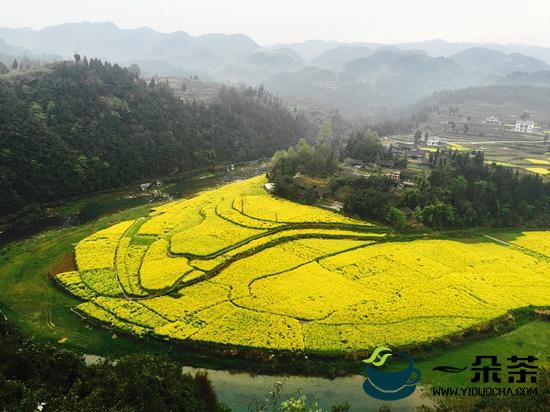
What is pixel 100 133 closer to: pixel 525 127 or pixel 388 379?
pixel 388 379

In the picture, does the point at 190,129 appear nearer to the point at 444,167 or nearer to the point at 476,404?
the point at 444,167

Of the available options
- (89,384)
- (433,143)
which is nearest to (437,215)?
(89,384)

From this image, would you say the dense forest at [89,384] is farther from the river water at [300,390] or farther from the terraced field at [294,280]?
the terraced field at [294,280]

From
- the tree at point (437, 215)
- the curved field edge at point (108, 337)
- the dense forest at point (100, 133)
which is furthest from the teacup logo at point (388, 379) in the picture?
the dense forest at point (100, 133)

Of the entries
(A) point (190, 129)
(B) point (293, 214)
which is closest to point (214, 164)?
(A) point (190, 129)

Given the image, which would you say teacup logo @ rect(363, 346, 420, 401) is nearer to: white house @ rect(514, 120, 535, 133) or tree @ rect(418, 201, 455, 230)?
tree @ rect(418, 201, 455, 230)

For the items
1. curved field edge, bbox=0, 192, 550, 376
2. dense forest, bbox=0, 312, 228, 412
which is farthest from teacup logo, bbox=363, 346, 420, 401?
dense forest, bbox=0, 312, 228, 412

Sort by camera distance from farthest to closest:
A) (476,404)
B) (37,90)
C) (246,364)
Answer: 1. (37,90)
2. (246,364)
3. (476,404)
